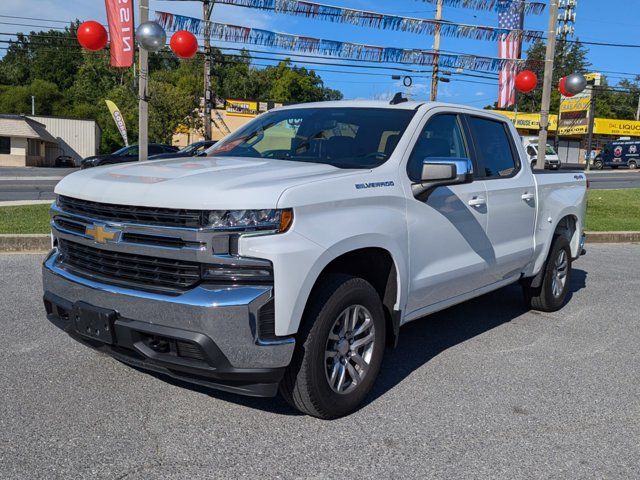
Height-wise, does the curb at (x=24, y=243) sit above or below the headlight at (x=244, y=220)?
below

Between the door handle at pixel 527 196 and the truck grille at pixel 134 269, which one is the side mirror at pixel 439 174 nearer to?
the door handle at pixel 527 196

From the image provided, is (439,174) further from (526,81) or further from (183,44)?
(526,81)

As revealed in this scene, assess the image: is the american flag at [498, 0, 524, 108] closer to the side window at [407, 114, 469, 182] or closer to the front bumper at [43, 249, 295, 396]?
the side window at [407, 114, 469, 182]

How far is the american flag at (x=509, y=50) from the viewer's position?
2176 centimetres

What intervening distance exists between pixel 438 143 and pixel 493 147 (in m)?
0.99

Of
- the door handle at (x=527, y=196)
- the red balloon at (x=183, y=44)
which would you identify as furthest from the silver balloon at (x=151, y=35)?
the door handle at (x=527, y=196)

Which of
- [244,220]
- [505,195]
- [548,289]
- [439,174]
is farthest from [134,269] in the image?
Answer: [548,289]

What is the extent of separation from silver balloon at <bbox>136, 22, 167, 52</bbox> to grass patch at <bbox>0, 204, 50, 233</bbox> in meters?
3.47

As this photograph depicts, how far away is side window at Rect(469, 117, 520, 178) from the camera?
5.17m

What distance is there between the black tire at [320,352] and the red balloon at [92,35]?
11677mm

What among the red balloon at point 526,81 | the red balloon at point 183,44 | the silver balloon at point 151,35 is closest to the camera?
the silver balloon at point 151,35

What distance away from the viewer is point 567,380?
4523mm

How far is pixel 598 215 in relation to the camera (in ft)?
49.9

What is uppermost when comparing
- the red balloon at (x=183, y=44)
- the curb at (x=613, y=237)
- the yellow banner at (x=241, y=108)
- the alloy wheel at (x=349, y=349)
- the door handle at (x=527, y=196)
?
the yellow banner at (x=241, y=108)
